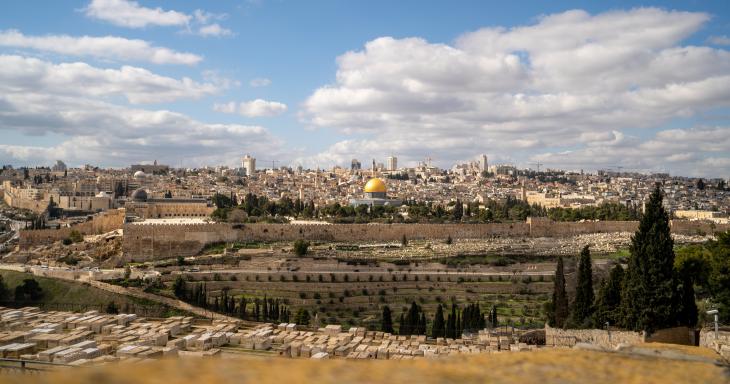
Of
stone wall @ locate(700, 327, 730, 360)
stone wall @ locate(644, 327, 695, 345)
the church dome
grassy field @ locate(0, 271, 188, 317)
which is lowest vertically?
grassy field @ locate(0, 271, 188, 317)

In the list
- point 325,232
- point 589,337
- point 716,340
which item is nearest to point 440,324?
point 589,337

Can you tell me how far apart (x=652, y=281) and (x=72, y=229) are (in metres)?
38.3

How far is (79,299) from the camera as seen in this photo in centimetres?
2784

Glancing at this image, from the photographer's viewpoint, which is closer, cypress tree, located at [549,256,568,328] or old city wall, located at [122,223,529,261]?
cypress tree, located at [549,256,568,328]

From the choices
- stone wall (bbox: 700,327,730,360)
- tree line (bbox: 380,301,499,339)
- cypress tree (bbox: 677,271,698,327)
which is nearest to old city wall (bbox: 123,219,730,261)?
tree line (bbox: 380,301,499,339)

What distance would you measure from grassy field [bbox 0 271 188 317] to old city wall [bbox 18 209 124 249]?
11359 mm

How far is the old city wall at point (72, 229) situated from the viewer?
138 feet

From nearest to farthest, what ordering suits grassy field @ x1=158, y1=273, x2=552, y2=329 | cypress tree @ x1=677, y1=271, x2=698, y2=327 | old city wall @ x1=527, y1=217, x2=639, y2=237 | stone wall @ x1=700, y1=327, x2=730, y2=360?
stone wall @ x1=700, y1=327, x2=730, y2=360
cypress tree @ x1=677, y1=271, x2=698, y2=327
grassy field @ x1=158, y1=273, x2=552, y2=329
old city wall @ x1=527, y1=217, x2=639, y2=237

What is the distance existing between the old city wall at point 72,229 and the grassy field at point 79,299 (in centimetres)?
1136

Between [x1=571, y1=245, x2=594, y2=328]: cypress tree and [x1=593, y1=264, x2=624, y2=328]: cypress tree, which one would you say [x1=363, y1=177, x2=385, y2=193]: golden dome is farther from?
[x1=593, y1=264, x2=624, y2=328]: cypress tree

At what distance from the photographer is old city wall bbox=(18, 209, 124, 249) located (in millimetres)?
42031

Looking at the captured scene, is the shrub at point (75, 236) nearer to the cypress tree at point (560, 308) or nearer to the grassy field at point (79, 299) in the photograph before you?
the grassy field at point (79, 299)

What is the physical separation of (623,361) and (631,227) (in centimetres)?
5027

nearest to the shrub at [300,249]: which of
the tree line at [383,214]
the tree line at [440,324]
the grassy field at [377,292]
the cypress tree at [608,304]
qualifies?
the grassy field at [377,292]
